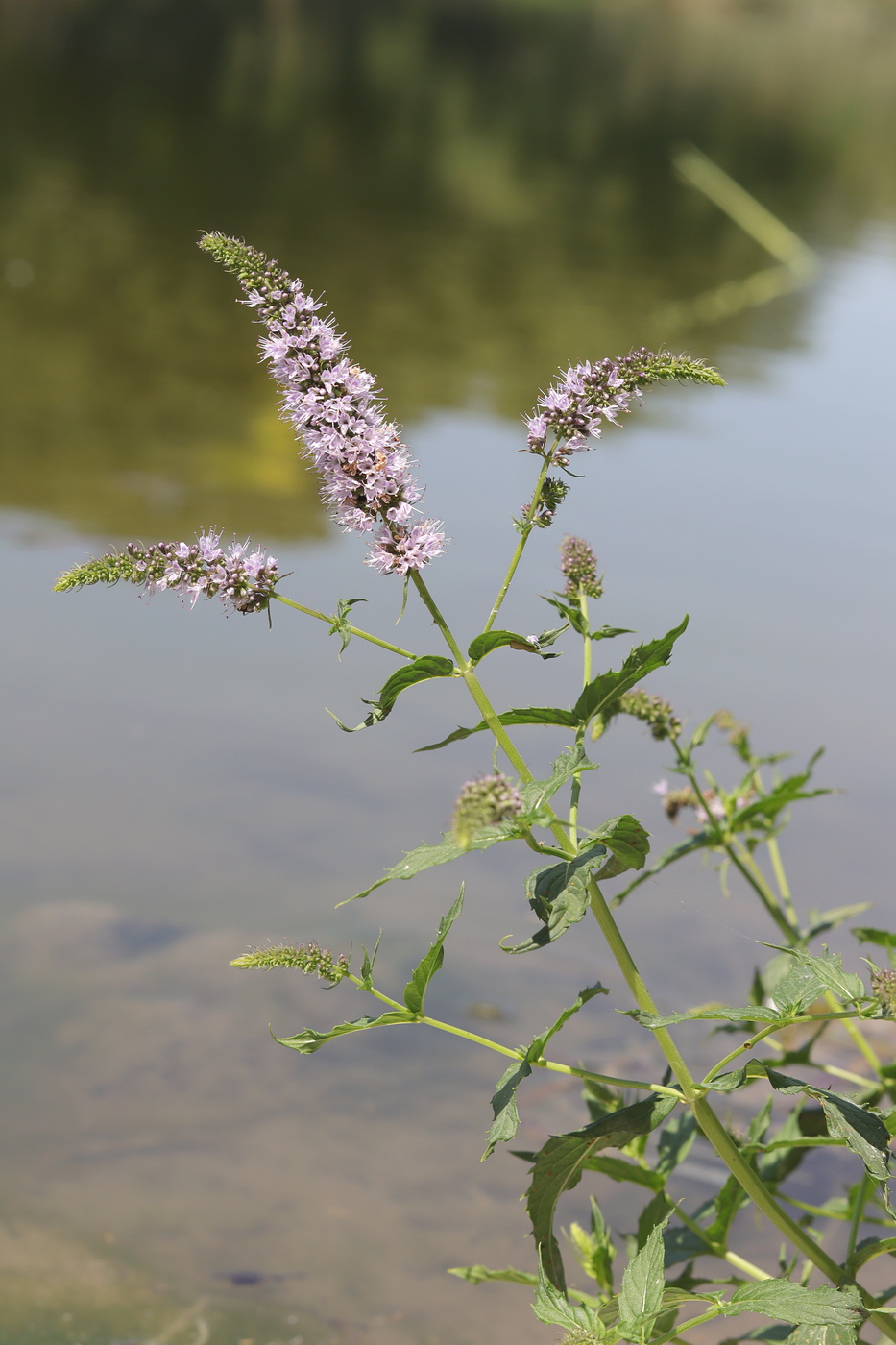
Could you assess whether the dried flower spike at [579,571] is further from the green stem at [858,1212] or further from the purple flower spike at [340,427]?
the green stem at [858,1212]

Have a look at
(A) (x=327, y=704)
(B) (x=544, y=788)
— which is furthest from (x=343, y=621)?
(A) (x=327, y=704)

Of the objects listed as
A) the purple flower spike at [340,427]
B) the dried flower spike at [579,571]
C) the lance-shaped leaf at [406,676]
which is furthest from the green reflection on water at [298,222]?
the lance-shaped leaf at [406,676]

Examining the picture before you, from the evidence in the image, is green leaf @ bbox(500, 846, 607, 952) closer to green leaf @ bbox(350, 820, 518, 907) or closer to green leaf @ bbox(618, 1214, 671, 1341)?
green leaf @ bbox(350, 820, 518, 907)

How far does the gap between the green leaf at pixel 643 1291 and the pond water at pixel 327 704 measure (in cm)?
89

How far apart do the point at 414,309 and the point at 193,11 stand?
93.1 ft

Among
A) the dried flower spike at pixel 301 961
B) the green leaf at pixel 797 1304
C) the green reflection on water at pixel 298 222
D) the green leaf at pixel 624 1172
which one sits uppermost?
the green reflection on water at pixel 298 222

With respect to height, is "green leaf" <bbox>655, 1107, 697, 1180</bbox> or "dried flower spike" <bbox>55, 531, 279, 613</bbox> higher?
"dried flower spike" <bbox>55, 531, 279, 613</bbox>

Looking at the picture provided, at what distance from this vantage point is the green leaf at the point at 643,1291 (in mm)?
1947

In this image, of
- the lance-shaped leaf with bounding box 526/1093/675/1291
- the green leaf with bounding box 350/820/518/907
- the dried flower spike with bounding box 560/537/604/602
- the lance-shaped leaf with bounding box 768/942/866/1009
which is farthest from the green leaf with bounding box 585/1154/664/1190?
the dried flower spike with bounding box 560/537/604/602

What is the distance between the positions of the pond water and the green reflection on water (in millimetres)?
68

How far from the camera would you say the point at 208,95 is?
22.8 m

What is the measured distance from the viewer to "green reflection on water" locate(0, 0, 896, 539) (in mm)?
8617

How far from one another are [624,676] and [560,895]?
0.33 m

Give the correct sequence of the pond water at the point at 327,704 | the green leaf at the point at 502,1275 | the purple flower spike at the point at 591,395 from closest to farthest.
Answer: the purple flower spike at the point at 591,395 < the green leaf at the point at 502,1275 < the pond water at the point at 327,704
